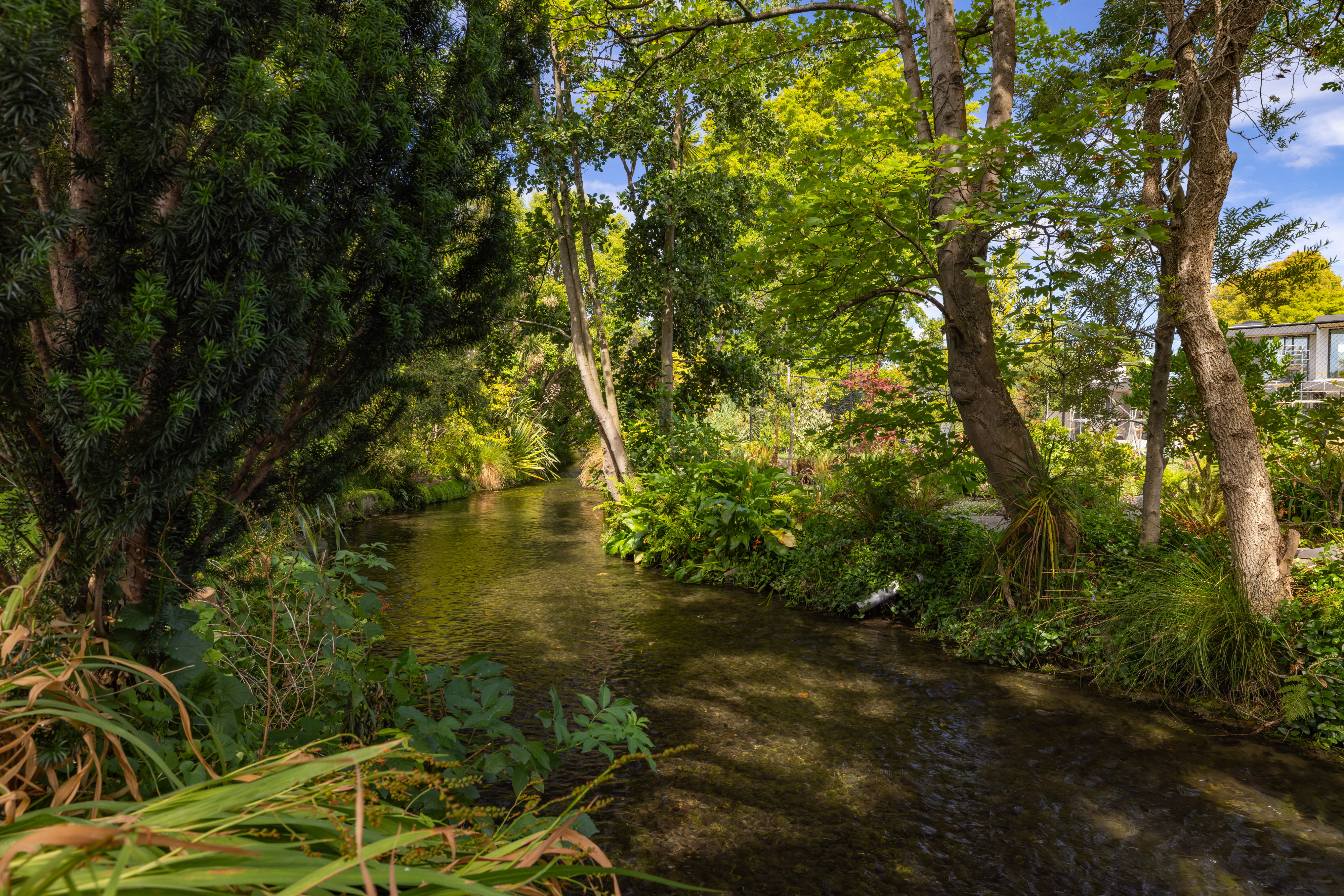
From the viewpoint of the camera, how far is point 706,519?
346 inches

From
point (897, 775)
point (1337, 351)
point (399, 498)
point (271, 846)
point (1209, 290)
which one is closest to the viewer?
point (271, 846)

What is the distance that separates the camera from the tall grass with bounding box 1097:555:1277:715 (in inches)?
169

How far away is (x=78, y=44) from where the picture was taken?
2.01m

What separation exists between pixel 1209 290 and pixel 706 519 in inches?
218

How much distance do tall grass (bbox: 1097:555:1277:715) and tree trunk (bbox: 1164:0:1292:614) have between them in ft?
0.58

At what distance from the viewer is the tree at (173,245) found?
1.78m

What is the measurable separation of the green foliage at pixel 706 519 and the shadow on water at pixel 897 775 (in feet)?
6.16

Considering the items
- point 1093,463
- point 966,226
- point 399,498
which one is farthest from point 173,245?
point 399,498

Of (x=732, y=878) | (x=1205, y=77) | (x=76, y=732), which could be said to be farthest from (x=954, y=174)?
(x=76, y=732)

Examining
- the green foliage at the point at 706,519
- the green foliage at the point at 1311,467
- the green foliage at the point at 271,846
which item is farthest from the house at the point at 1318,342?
the green foliage at the point at 271,846

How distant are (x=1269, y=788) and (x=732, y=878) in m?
2.87

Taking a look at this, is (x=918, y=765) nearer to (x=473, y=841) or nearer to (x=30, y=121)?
(x=473, y=841)

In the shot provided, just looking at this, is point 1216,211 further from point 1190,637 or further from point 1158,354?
point 1190,637

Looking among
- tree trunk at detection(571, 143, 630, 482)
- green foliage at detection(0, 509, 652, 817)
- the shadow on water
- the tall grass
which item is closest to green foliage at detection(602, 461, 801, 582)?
tree trunk at detection(571, 143, 630, 482)
